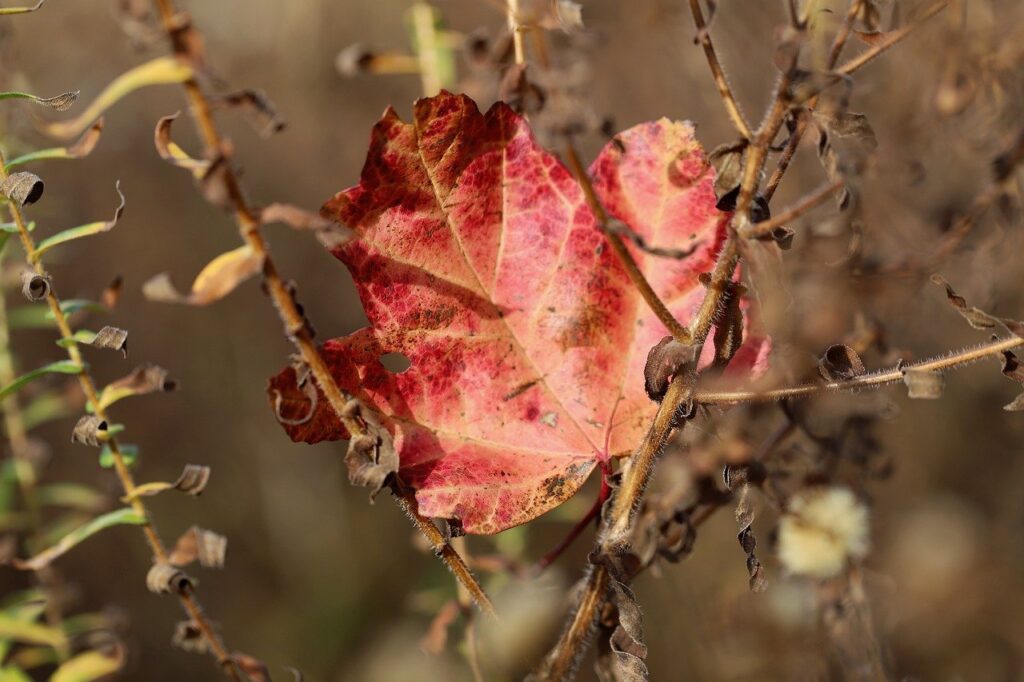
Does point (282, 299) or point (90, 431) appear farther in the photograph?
point (90, 431)

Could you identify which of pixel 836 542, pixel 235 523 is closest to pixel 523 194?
pixel 836 542

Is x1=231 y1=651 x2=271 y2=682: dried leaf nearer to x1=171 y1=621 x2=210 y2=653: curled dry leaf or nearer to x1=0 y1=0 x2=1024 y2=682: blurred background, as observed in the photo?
x1=171 y1=621 x2=210 y2=653: curled dry leaf

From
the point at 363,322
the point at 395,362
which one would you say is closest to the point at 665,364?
the point at 395,362

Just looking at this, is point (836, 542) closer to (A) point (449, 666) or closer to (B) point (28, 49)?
(A) point (449, 666)

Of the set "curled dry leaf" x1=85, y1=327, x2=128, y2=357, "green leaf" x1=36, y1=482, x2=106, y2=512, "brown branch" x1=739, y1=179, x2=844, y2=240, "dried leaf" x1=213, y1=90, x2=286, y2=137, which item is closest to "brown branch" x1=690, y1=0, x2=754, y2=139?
"brown branch" x1=739, y1=179, x2=844, y2=240

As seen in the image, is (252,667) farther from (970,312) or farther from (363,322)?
(363,322)
